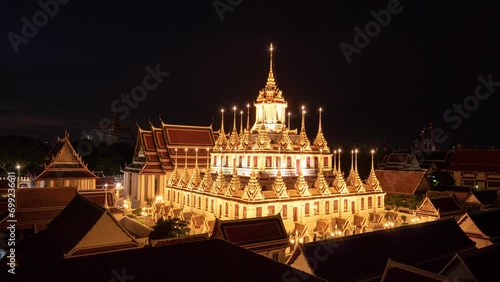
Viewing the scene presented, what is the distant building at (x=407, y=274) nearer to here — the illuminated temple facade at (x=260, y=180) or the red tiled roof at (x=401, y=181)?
the illuminated temple facade at (x=260, y=180)

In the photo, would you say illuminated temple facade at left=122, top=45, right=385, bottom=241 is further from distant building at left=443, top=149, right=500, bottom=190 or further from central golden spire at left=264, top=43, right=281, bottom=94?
distant building at left=443, top=149, right=500, bottom=190

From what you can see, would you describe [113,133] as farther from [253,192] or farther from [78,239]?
[78,239]

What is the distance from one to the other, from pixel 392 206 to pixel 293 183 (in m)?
11.0

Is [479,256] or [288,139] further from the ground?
[288,139]

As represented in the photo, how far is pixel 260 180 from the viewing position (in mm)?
27578

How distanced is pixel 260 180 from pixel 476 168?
34306 millimetres

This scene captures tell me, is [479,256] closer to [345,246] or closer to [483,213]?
[345,246]

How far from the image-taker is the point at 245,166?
29.9 metres

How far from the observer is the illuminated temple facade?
84.0ft

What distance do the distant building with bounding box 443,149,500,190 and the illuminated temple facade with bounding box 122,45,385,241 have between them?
23.5m

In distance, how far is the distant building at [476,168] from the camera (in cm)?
Answer: 4650

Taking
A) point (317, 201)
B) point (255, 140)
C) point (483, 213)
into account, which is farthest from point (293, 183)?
point (483, 213)

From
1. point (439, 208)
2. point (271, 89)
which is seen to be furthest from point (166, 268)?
point (271, 89)

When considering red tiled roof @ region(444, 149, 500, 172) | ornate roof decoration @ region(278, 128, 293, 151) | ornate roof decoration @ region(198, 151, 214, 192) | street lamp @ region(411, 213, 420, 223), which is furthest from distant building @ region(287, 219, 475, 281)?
red tiled roof @ region(444, 149, 500, 172)
